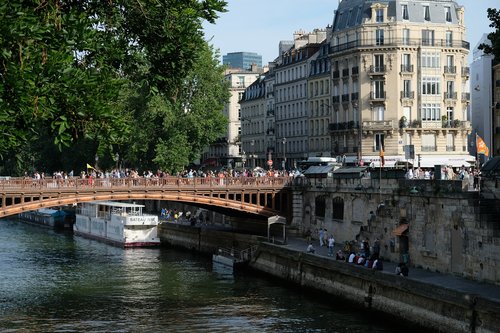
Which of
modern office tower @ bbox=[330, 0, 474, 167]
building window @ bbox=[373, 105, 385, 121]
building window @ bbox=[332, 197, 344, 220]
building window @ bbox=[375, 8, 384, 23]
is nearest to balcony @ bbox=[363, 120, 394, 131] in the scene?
modern office tower @ bbox=[330, 0, 474, 167]

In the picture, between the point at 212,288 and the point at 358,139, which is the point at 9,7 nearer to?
the point at 212,288

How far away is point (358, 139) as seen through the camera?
83.9 metres

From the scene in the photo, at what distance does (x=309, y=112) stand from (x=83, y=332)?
211 feet

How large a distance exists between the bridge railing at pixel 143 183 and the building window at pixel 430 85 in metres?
20.7

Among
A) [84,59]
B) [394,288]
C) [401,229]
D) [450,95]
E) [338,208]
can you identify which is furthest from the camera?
[450,95]

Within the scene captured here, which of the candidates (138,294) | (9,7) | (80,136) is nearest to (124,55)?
(80,136)

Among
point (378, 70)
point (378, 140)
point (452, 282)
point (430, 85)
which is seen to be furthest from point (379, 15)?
point (452, 282)

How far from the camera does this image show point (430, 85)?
81688mm

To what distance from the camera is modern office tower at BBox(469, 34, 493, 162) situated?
88.1 metres

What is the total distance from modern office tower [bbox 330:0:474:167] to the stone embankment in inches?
930

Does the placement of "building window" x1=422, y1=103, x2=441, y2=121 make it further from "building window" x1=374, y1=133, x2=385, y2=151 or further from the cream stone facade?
the cream stone facade

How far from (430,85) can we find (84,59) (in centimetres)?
6002

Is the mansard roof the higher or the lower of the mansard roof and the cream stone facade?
the higher

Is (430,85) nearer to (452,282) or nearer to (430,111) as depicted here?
(430,111)
